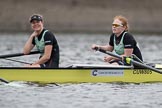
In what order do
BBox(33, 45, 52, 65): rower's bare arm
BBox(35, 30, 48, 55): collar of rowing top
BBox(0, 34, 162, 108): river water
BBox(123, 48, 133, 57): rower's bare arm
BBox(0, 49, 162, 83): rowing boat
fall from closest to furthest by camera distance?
BBox(0, 34, 162, 108): river water, BBox(0, 49, 162, 83): rowing boat, BBox(33, 45, 52, 65): rower's bare arm, BBox(35, 30, 48, 55): collar of rowing top, BBox(123, 48, 133, 57): rower's bare arm

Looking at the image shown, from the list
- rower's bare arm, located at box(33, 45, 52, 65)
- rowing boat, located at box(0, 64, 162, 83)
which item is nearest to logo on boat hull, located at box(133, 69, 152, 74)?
rowing boat, located at box(0, 64, 162, 83)

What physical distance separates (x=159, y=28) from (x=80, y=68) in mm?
39785

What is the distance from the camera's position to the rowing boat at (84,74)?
18.1 m

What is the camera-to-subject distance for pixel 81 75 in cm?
1853

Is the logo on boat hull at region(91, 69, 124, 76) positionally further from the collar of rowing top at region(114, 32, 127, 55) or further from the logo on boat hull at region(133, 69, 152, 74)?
the collar of rowing top at region(114, 32, 127, 55)

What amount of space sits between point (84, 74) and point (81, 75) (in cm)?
10

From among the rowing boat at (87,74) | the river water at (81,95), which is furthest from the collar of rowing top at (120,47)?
the river water at (81,95)

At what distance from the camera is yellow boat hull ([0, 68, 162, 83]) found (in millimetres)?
18125

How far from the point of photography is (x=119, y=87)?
18.3 meters

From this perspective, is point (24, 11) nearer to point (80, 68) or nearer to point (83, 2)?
point (83, 2)

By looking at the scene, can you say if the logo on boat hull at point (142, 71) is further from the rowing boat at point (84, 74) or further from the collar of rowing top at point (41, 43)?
the collar of rowing top at point (41, 43)

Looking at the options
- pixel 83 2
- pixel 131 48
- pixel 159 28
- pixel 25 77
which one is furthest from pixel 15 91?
pixel 83 2

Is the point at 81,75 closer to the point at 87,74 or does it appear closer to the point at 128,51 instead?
the point at 87,74

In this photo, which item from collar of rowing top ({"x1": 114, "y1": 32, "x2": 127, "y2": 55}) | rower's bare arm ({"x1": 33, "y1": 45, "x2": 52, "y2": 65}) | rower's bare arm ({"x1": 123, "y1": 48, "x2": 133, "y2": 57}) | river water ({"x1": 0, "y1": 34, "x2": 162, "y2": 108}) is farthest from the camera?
collar of rowing top ({"x1": 114, "y1": 32, "x2": 127, "y2": 55})
